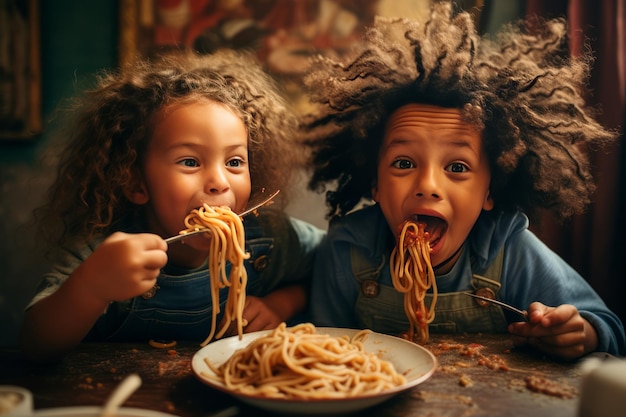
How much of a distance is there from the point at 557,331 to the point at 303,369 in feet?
2.11

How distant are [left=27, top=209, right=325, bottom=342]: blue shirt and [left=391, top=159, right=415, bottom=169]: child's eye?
0.44 meters

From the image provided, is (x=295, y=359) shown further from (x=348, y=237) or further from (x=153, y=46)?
(x=153, y=46)

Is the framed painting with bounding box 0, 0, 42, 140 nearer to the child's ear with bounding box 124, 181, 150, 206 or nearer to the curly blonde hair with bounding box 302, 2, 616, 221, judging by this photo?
the child's ear with bounding box 124, 181, 150, 206

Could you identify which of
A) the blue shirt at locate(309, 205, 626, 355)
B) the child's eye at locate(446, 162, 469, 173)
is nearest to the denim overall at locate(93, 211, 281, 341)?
the blue shirt at locate(309, 205, 626, 355)

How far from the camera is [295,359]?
1.17 metres

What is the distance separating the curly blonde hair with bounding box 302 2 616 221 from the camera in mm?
1527

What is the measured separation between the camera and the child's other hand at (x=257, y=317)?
1608 mm

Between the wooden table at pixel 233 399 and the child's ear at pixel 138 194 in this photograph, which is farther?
the child's ear at pixel 138 194

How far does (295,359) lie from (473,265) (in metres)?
0.69

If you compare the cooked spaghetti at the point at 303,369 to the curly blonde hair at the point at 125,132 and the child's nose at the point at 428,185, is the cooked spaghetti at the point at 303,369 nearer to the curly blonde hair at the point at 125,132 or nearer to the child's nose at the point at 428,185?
the child's nose at the point at 428,185

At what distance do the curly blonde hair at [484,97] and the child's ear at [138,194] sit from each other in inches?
22.3

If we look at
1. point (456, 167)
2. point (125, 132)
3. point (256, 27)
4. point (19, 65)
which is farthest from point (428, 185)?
point (19, 65)

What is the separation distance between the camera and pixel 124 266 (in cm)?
120

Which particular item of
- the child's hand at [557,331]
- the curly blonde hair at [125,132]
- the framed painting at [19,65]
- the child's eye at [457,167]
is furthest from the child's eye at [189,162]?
the framed painting at [19,65]
